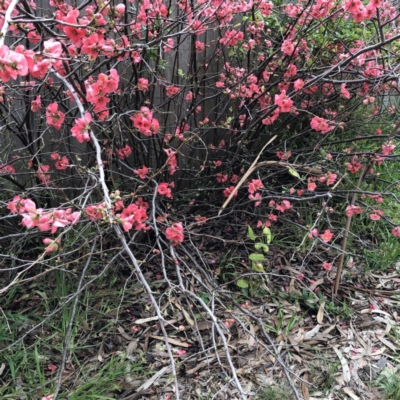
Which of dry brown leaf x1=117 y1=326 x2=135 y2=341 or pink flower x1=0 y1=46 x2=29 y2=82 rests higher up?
pink flower x1=0 y1=46 x2=29 y2=82

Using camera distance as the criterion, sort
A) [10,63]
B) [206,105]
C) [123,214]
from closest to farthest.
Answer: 1. [10,63]
2. [123,214]
3. [206,105]

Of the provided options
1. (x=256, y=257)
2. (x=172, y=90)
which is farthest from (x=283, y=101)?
(x=256, y=257)

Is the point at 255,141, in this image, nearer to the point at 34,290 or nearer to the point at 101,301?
the point at 101,301

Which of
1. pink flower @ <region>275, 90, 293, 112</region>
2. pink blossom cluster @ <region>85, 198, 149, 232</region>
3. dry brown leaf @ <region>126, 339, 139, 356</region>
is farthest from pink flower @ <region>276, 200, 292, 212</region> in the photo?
dry brown leaf @ <region>126, 339, 139, 356</region>

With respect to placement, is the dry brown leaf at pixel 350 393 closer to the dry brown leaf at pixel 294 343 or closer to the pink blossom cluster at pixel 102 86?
the dry brown leaf at pixel 294 343

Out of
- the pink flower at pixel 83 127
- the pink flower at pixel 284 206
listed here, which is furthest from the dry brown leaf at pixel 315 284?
the pink flower at pixel 83 127

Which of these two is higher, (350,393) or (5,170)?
(5,170)

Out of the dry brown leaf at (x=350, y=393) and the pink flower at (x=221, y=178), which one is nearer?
the dry brown leaf at (x=350, y=393)

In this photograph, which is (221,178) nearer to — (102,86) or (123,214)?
(123,214)

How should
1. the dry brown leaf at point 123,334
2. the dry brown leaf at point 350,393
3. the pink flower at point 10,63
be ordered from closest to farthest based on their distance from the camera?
the pink flower at point 10,63, the dry brown leaf at point 350,393, the dry brown leaf at point 123,334

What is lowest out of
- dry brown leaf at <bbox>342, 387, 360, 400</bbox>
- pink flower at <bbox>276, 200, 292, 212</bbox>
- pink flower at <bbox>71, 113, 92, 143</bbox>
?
dry brown leaf at <bbox>342, 387, 360, 400</bbox>

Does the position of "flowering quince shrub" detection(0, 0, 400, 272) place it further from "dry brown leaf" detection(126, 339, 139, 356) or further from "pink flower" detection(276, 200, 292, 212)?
"dry brown leaf" detection(126, 339, 139, 356)

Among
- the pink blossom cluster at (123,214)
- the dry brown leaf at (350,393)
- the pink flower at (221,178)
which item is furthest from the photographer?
the pink flower at (221,178)

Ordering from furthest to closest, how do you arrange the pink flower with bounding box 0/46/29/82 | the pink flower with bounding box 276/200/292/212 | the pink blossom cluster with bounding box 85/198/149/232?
the pink flower with bounding box 276/200/292/212
the pink blossom cluster with bounding box 85/198/149/232
the pink flower with bounding box 0/46/29/82
